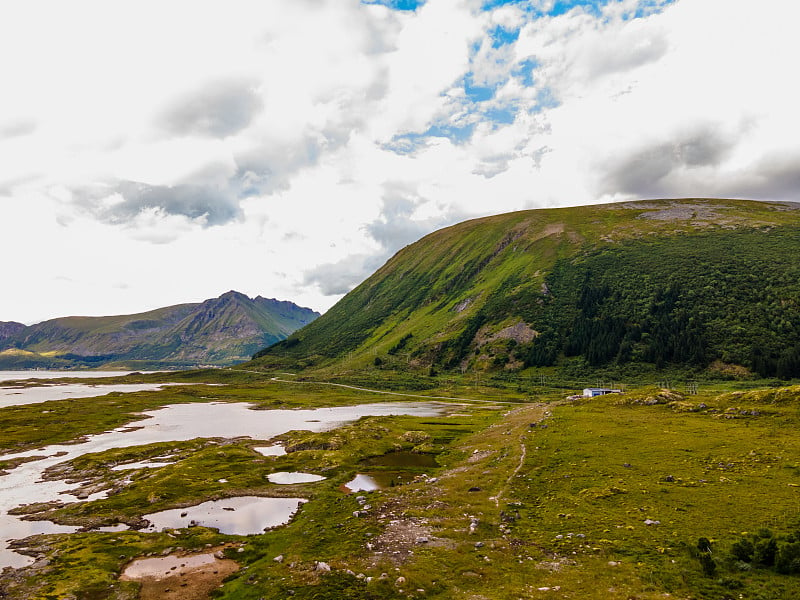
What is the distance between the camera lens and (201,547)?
35.5 meters

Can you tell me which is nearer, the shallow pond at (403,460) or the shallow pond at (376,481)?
the shallow pond at (376,481)

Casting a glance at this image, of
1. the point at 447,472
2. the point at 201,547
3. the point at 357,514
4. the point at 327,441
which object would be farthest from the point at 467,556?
the point at 327,441

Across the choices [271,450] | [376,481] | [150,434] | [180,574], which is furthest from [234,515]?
[150,434]

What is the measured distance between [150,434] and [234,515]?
8137cm

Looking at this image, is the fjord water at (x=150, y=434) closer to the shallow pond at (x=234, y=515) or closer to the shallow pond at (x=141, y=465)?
the shallow pond at (x=234, y=515)

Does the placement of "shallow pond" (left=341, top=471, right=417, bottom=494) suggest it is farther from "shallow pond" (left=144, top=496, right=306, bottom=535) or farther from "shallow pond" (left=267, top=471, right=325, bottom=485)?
"shallow pond" (left=144, top=496, right=306, bottom=535)

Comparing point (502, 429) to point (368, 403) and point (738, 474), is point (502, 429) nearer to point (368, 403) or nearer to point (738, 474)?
point (738, 474)

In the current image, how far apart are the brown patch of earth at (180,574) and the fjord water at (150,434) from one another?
36.9 ft

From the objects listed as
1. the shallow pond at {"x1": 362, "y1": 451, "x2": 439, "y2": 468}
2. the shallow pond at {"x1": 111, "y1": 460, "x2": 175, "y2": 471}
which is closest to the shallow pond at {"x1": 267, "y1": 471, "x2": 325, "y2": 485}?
the shallow pond at {"x1": 362, "y1": 451, "x2": 439, "y2": 468}

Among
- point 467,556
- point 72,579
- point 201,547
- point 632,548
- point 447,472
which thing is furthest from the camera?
point 447,472

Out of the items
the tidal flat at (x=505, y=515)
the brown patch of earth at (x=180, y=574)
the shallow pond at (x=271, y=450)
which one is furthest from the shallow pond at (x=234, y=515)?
the shallow pond at (x=271, y=450)

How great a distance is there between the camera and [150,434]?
355ft

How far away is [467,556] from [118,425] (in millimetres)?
138411

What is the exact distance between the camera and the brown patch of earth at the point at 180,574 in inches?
1101
